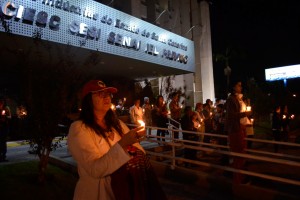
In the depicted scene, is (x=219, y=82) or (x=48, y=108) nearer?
(x=48, y=108)

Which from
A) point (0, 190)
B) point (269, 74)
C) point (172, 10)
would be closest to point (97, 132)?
point (0, 190)

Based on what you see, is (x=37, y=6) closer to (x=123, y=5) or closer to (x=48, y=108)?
(x=48, y=108)

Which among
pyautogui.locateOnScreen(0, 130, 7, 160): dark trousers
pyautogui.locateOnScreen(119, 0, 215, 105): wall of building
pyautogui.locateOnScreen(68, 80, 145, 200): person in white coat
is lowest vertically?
pyautogui.locateOnScreen(0, 130, 7, 160): dark trousers

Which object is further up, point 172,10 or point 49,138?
point 172,10

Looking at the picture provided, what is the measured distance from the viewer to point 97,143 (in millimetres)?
1833

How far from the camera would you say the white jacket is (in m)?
1.64

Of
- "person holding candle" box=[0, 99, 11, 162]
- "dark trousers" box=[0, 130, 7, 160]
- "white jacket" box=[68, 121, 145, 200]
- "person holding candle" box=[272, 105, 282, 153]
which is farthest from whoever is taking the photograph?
"person holding candle" box=[272, 105, 282, 153]

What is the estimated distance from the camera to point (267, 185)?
19.2 ft

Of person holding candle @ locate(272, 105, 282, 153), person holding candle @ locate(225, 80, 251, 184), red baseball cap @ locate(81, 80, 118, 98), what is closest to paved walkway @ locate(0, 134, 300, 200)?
person holding candle @ locate(225, 80, 251, 184)

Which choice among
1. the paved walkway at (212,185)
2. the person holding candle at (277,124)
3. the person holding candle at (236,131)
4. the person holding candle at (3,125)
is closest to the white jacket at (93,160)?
the paved walkway at (212,185)

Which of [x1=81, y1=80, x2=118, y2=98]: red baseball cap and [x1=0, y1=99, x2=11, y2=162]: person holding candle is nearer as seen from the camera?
[x1=81, y1=80, x2=118, y2=98]: red baseball cap

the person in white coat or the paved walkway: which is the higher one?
the person in white coat

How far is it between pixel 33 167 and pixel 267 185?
17.5ft

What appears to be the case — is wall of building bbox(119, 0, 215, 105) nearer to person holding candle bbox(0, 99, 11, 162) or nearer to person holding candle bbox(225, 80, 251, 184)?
person holding candle bbox(0, 99, 11, 162)
